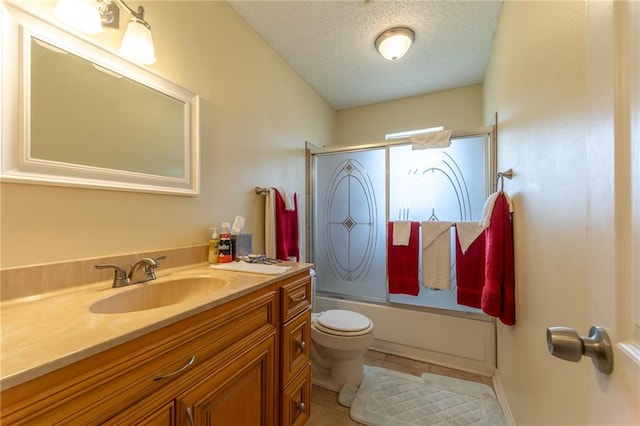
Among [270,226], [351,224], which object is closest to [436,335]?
[351,224]

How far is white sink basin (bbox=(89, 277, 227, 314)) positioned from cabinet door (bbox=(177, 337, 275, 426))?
0.95ft

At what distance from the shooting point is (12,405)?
0.41 meters

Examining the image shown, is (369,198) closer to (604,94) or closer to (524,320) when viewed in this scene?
(524,320)

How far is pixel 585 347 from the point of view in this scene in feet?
1.37

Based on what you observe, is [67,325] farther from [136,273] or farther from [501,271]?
[501,271]

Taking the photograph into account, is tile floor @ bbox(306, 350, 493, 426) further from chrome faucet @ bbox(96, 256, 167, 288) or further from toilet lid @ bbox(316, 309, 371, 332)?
chrome faucet @ bbox(96, 256, 167, 288)

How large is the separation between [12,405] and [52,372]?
0.06m

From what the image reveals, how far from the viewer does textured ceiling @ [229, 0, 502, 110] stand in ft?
5.32

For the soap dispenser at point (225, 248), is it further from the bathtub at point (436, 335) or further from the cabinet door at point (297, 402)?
the bathtub at point (436, 335)

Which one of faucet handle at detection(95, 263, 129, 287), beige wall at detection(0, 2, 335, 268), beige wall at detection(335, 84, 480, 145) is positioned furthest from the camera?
beige wall at detection(335, 84, 480, 145)

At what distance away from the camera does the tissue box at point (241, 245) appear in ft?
4.69

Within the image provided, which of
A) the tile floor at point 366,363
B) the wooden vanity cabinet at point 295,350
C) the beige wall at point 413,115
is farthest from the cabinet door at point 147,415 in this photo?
the beige wall at point 413,115

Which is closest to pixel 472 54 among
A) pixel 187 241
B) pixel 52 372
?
pixel 187 241

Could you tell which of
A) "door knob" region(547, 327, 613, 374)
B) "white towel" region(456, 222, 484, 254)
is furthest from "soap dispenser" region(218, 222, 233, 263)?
"white towel" region(456, 222, 484, 254)
